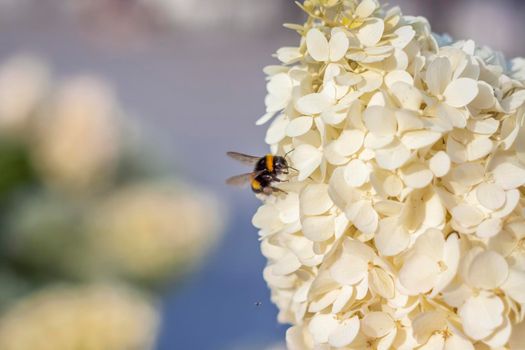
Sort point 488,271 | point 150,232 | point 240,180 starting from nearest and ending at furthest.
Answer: point 488,271
point 240,180
point 150,232

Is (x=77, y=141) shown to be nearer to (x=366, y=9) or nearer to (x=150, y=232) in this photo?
(x=150, y=232)

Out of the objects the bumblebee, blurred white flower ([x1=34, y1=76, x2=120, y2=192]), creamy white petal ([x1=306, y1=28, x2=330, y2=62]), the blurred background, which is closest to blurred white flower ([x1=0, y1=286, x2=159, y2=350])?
the blurred background

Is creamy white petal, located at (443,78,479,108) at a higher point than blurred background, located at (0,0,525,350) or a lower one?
higher

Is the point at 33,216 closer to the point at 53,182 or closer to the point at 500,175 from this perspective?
the point at 53,182

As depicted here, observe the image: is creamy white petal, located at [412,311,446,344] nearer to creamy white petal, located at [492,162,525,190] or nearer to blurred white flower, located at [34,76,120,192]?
creamy white petal, located at [492,162,525,190]

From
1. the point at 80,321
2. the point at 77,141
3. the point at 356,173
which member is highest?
the point at 356,173

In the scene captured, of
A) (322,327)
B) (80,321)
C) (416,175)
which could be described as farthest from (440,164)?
(80,321)

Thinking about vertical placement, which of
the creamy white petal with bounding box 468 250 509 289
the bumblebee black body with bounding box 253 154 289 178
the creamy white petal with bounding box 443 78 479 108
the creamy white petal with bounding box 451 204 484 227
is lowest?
the creamy white petal with bounding box 468 250 509 289

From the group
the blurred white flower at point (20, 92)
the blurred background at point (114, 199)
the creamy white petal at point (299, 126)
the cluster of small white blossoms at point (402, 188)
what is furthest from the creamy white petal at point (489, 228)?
the blurred white flower at point (20, 92)
